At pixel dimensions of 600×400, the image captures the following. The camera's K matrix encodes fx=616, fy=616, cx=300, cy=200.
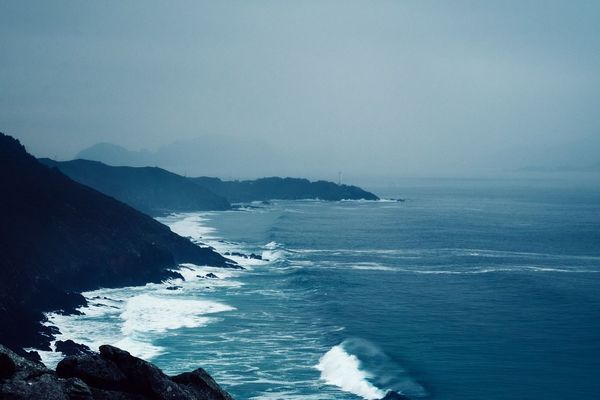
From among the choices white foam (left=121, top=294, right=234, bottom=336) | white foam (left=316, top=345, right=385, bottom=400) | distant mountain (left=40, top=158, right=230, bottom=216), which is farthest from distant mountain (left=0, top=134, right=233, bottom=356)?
distant mountain (left=40, top=158, right=230, bottom=216)

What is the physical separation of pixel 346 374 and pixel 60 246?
38.6 meters

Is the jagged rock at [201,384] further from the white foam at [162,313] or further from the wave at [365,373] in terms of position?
the white foam at [162,313]

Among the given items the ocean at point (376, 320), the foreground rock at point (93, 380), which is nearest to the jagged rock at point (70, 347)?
the ocean at point (376, 320)

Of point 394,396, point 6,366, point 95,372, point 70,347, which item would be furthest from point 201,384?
point 70,347

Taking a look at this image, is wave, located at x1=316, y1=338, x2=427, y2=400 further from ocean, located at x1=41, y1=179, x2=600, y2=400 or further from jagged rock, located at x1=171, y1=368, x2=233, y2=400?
jagged rock, located at x1=171, y1=368, x2=233, y2=400

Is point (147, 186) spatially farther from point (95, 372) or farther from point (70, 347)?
point (95, 372)

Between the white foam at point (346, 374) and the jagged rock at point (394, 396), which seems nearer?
the jagged rock at point (394, 396)

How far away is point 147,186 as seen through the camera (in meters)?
155

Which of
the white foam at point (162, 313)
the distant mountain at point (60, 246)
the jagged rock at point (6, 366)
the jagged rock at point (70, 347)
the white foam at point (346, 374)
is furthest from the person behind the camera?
the distant mountain at point (60, 246)

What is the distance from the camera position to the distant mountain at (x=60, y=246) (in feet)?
163

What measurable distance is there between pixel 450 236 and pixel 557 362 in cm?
6613

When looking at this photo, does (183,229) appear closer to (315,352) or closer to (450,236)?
(450,236)

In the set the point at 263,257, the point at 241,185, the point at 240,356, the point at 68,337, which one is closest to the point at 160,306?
the point at 68,337

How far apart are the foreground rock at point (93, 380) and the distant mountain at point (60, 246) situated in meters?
27.8
